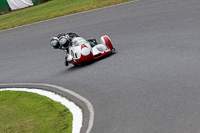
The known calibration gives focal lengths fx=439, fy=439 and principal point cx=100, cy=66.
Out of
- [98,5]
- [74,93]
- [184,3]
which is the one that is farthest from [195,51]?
[98,5]

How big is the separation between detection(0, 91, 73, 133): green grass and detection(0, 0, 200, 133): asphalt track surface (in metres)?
0.59

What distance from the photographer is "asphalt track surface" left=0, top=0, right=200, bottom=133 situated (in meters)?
6.19

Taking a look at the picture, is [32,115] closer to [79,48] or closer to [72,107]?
[72,107]

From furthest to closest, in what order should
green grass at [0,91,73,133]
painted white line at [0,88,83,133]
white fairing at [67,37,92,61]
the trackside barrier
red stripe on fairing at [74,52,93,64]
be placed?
1. the trackside barrier
2. red stripe on fairing at [74,52,93,64]
3. white fairing at [67,37,92,61]
4. green grass at [0,91,73,133]
5. painted white line at [0,88,83,133]

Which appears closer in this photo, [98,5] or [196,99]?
[196,99]

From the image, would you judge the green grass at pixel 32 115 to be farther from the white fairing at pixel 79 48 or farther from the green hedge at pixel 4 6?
the green hedge at pixel 4 6

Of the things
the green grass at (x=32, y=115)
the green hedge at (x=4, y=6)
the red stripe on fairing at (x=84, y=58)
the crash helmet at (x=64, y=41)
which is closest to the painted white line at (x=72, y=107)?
the green grass at (x=32, y=115)

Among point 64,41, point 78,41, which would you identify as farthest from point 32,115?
point 64,41

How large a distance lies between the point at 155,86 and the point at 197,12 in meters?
6.39

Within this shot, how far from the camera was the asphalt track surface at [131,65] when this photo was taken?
6191 mm

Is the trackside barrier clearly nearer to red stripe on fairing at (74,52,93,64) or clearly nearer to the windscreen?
the windscreen

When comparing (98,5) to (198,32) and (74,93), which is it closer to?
(198,32)

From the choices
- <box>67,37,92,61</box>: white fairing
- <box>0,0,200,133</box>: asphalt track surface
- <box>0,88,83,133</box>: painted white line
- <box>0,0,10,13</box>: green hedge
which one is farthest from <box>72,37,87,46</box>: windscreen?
<box>0,0,10,13</box>: green hedge

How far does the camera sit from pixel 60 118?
290 inches
